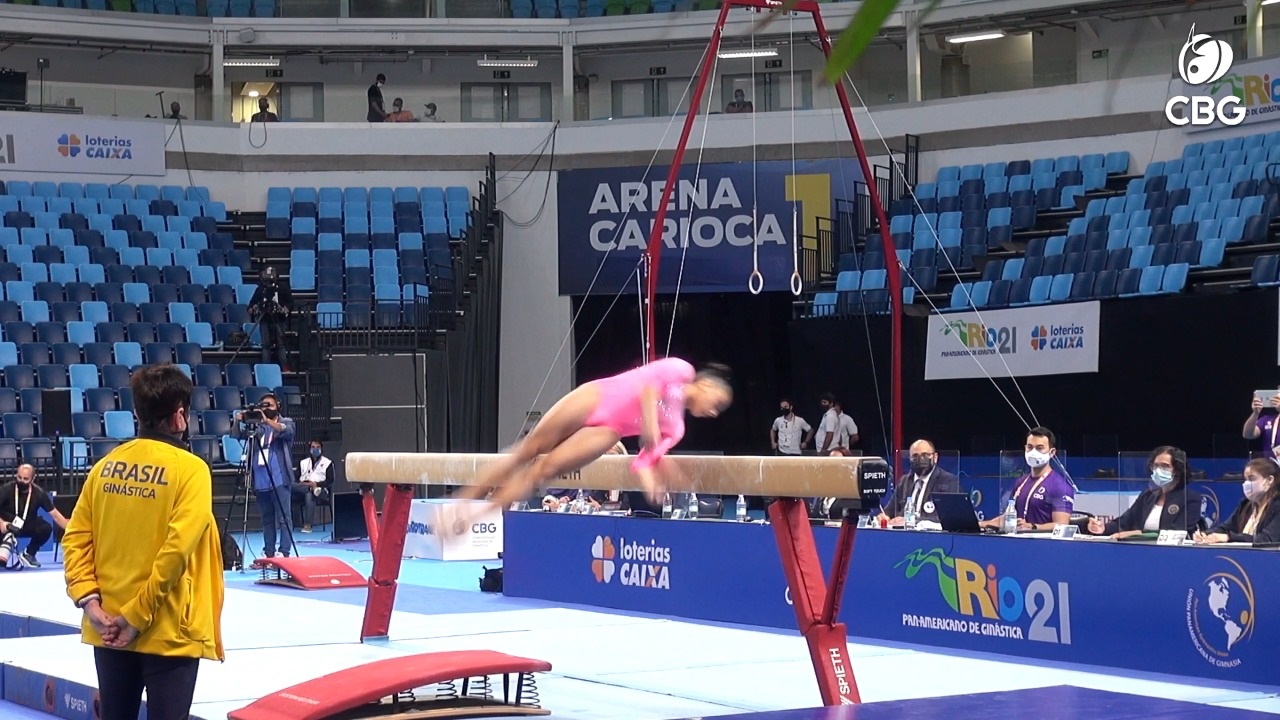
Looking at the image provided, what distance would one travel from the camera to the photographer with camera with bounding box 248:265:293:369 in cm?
1958

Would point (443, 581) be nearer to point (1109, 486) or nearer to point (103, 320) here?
point (1109, 486)

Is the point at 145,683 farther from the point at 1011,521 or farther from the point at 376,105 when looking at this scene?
the point at 376,105

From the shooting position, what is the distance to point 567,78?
2441 centimetres

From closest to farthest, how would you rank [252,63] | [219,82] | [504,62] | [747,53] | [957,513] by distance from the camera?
[957,513], [219,82], [747,53], [252,63], [504,62]

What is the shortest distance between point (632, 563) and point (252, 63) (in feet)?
58.3

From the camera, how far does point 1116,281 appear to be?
16.8 metres

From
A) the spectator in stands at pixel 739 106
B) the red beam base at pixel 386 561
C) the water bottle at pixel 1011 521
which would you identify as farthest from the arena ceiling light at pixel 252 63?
the water bottle at pixel 1011 521

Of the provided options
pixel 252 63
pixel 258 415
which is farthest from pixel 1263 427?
pixel 252 63

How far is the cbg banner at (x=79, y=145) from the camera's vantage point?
71.8 feet

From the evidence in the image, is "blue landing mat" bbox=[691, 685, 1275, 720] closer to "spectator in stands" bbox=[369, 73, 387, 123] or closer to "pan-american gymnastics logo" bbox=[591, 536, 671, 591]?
"pan-american gymnastics logo" bbox=[591, 536, 671, 591]

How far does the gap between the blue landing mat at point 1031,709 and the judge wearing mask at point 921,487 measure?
4604 mm

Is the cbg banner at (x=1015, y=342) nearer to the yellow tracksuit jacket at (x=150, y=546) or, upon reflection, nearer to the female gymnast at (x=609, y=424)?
the female gymnast at (x=609, y=424)

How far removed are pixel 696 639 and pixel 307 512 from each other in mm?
10513

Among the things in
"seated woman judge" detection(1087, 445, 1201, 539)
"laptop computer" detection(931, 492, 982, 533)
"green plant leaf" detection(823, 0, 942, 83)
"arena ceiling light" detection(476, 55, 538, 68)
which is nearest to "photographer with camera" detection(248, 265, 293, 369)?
"arena ceiling light" detection(476, 55, 538, 68)
